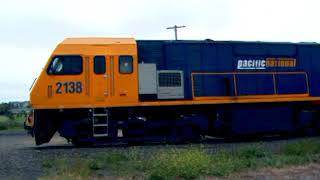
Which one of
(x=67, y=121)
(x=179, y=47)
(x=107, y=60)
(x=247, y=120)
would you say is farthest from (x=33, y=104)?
(x=247, y=120)

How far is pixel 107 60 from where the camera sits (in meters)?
19.3

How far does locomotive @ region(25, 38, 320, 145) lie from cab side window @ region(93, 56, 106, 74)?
0.10 ft

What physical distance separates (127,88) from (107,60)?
1.16m

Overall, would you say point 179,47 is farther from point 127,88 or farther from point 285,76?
point 285,76

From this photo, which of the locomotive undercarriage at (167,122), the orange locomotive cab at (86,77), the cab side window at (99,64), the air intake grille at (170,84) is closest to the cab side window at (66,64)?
the orange locomotive cab at (86,77)

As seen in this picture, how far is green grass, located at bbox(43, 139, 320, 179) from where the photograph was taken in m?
11.1

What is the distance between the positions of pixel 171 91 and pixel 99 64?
8.94 feet

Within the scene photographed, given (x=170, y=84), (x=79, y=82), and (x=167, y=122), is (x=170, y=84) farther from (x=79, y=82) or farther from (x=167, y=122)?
(x=79, y=82)

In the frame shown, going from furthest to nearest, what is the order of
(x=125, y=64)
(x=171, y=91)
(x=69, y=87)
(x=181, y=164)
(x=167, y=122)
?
(x=171, y=91) < (x=167, y=122) < (x=125, y=64) < (x=69, y=87) < (x=181, y=164)

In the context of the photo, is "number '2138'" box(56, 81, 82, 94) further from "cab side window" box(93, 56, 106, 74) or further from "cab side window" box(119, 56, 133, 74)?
"cab side window" box(119, 56, 133, 74)

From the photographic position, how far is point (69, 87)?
19.2 meters

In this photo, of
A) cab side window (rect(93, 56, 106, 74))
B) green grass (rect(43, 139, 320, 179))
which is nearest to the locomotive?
cab side window (rect(93, 56, 106, 74))

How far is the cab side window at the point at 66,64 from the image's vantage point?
19.2 m

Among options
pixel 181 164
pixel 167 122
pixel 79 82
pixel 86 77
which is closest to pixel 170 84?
pixel 167 122
